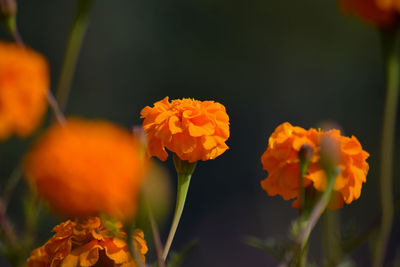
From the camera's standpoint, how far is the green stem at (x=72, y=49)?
0.32m

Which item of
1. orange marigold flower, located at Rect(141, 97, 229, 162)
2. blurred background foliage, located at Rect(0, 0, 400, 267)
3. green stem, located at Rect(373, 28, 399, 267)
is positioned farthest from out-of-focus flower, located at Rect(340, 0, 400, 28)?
blurred background foliage, located at Rect(0, 0, 400, 267)

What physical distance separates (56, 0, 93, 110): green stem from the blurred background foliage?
2414 millimetres

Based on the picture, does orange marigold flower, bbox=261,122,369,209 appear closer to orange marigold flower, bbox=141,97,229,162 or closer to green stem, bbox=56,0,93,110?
orange marigold flower, bbox=141,97,229,162

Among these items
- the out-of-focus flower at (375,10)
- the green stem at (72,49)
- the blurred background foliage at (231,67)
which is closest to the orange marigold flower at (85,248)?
the green stem at (72,49)

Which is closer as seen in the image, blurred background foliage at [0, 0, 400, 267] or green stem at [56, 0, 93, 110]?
green stem at [56, 0, 93, 110]

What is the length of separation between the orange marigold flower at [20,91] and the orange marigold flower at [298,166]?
0.63 feet

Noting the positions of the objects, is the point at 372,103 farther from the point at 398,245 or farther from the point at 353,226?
the point at 353,226

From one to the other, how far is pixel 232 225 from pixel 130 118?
27.7 inches

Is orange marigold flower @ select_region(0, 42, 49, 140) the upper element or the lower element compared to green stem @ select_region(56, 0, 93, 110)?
upper

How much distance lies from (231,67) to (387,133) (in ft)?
8.93

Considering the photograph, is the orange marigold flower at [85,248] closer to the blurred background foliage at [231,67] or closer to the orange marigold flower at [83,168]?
the orange marigold flower at [83,168]

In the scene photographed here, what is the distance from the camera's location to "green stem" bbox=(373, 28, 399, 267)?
0.31 metres

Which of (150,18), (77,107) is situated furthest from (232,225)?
(150,18)

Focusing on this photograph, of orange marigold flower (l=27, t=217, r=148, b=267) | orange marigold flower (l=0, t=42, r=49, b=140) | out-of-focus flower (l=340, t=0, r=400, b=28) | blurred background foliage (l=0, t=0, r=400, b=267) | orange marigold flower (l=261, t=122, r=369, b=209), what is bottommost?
blurred background foliage (l=0, t=0, r=400, b=267)
